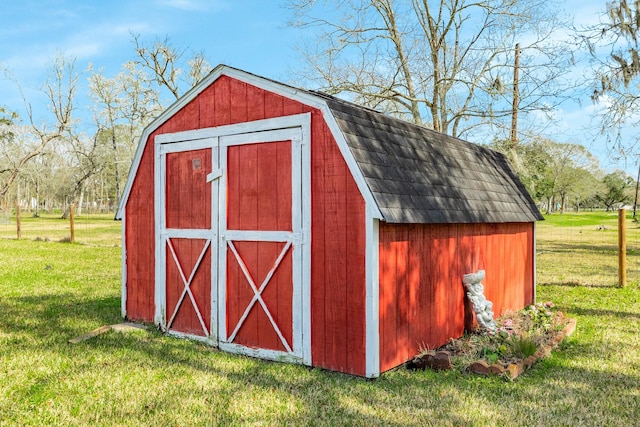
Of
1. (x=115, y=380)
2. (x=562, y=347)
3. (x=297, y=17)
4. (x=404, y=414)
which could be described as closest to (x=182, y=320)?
(x=115, y=380)

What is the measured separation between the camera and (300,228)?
5.39 m

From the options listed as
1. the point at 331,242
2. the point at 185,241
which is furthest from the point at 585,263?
the point at 185,241

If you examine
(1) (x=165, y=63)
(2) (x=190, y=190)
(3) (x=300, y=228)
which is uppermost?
(1) (x=165, y=63)

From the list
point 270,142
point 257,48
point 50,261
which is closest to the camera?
point 270,142

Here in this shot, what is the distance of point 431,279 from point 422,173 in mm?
1286

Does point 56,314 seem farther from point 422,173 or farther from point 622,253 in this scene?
point 622,253

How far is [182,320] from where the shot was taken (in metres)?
6.64

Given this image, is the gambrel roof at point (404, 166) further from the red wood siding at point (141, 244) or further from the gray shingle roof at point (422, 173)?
the red wood siding at point (141, 244)

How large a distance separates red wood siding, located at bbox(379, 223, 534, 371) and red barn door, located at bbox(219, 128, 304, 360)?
3.15ft

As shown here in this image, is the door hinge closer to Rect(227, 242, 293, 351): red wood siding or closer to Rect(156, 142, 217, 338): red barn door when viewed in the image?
Rect(156, 142, 217, 338): red barn door

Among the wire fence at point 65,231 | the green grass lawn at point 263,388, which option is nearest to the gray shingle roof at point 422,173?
the green grass lawn at point 263,388

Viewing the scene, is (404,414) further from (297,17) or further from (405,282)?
(297,17)

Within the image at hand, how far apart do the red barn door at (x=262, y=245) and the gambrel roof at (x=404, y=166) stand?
24.3 inches

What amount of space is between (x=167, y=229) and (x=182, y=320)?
4.12 ft
